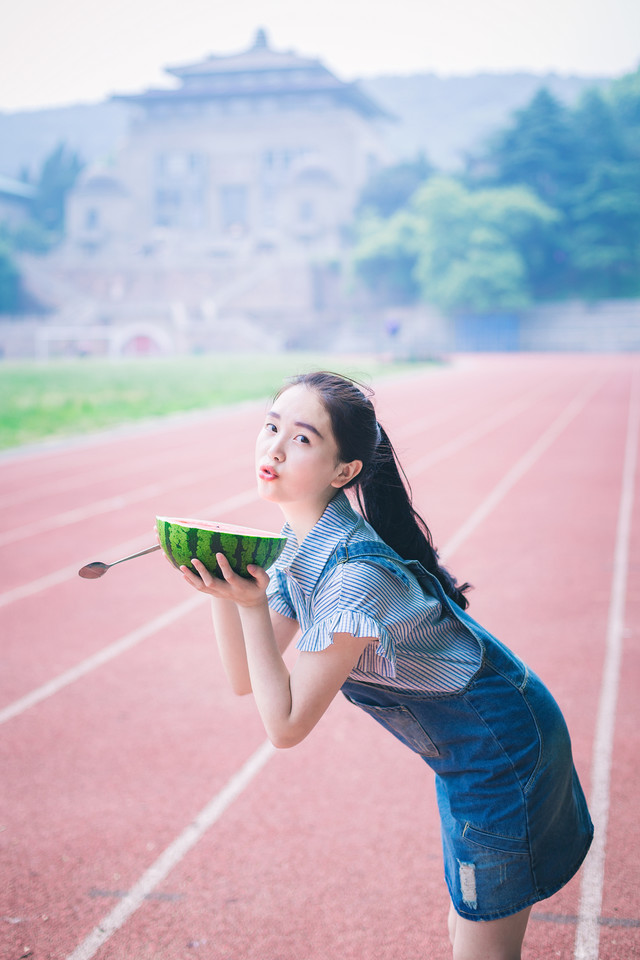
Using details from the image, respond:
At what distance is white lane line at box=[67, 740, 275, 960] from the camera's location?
7.66ft

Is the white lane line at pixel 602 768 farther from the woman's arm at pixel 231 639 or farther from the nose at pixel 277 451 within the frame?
the nose at pixel 277 451

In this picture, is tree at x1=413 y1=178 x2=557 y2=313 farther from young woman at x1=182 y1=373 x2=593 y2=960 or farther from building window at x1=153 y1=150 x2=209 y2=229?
young woman at x1=182 y1=373 x2=593 y2=960

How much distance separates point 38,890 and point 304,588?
5.24 feet

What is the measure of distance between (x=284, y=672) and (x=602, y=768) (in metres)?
2.25

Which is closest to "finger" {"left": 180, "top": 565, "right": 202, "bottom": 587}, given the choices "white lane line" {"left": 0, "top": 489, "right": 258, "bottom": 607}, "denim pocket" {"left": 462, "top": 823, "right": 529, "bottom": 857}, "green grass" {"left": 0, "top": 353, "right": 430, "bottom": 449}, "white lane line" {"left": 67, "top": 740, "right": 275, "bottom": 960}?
"denim pocket" {"left": 462, "top": 823, "right": 529, "bottom": 857}

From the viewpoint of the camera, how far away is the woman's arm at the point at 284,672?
1.39 m

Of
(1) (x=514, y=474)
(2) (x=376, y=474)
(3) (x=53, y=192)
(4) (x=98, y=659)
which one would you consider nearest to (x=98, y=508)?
(4) (x=98, y=659)

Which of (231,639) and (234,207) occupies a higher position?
(234,207)

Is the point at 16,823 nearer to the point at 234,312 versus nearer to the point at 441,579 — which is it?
the point at 441,579

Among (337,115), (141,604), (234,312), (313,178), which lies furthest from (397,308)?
(141,604)

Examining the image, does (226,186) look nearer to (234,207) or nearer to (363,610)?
(234,207)

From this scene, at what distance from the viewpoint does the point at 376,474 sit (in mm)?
1695

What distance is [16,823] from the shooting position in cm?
295

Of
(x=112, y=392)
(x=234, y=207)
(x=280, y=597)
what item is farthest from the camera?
(x=234, y=207)
